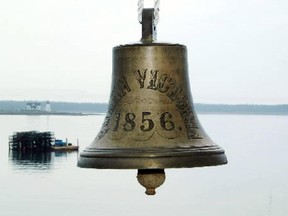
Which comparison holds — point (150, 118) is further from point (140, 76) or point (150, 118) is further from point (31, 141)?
point (31, 141)

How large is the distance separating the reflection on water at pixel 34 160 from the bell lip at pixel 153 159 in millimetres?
52785

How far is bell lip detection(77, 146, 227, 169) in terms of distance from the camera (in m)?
3.04

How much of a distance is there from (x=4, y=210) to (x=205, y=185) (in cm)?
1668

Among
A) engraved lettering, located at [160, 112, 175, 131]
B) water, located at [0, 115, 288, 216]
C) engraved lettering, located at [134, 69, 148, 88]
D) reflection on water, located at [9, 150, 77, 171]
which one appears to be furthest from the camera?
reflection on water, located at [9, 150, 77, 171]

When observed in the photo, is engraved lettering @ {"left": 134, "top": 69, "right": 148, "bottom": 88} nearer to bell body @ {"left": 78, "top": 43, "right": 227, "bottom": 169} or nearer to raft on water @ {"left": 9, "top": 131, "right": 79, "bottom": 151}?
bell body @ {"left": 78, "top": 43, "right": 227, "bottom": 169}

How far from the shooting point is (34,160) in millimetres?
60438

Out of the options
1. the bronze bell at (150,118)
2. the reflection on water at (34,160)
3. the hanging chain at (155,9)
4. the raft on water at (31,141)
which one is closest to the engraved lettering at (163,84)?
the bronze bell at (150,118)

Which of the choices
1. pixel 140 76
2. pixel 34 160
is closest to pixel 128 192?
pixel 34 160

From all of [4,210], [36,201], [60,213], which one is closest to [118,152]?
[60,213]

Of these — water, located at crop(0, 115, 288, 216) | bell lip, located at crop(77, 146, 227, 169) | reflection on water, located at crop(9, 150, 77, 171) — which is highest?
bell lip, located at crop(77, 146, 227, 169)

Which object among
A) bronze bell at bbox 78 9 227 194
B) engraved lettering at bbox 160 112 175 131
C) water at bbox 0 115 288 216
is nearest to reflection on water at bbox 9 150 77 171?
water at bbox 0 115 288 216

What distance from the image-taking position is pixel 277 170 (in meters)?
60.4

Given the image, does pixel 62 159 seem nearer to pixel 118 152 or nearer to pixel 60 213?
pixel 60 213

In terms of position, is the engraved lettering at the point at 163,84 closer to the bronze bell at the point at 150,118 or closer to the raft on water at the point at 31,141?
the bronze bell at the point at 150,118
